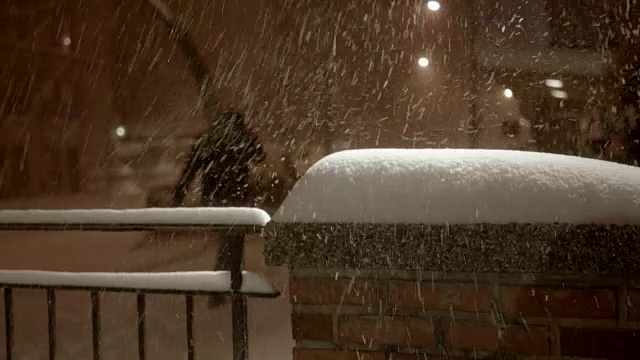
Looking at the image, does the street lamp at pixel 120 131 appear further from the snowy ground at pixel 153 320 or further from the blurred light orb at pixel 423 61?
the snowy ground at pixel 153 320

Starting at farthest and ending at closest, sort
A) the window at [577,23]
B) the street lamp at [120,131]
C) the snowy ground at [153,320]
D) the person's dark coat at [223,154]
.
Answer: the street lamp at [120,131], the window at [577,23], the person's dark coat at [223,154], the snowy ground at [153,320]

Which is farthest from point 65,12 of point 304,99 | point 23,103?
point 304,99

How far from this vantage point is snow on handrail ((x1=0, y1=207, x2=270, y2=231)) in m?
2.35

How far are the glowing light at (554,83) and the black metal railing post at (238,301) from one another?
15.3 meters

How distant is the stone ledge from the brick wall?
0.05 meters

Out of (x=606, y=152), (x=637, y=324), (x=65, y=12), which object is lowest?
(x=637, y=324)

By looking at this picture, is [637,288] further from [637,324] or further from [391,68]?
[391,68]

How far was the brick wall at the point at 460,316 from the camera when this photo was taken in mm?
1762

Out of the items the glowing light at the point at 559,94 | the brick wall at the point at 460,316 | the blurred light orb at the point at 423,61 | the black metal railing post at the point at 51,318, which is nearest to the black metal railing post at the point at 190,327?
the black metal railing post at the point at 51,318

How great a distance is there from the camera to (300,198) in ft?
6.36

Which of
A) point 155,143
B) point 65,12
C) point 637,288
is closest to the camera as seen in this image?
point 637,288

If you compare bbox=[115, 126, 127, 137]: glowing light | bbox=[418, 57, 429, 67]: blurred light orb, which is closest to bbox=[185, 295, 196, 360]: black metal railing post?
bbox=[418, 57, 429, 67]: blurred light orb

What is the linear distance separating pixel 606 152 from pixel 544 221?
40.1 feet

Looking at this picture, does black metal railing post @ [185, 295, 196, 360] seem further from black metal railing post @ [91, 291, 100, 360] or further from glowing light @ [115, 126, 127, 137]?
glowing light @ [115, 126, 127, 137]
